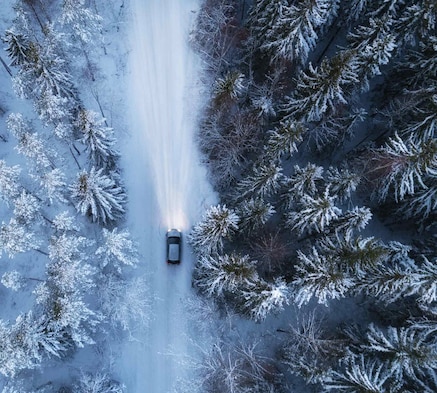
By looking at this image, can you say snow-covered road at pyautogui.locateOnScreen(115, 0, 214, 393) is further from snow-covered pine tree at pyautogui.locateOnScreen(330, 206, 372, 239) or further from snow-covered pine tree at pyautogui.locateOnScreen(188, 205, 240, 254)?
snow-covered pine tree at pyautogui.locateOnScreen(330, 206, 372, 239)

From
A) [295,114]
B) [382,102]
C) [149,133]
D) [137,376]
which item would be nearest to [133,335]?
[137,376]

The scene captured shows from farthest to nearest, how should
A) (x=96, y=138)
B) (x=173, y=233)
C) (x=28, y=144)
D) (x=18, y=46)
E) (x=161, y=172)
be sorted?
(x=161, y=172) < (x=173, y=233) < (x=18, y=46) < (x=96, y=138) < (x=28, y=144)

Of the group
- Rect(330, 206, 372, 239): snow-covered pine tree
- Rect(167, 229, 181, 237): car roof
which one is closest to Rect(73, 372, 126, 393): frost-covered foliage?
Rect(167, 229, 181, 237): car roof

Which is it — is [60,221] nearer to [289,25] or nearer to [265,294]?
[265,294]

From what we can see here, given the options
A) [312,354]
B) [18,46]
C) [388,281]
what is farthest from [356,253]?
[18,46]

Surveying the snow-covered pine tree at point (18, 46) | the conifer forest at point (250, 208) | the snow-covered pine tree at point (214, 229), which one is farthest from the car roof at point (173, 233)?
the snow-covered pine tree at point (18, 46)
